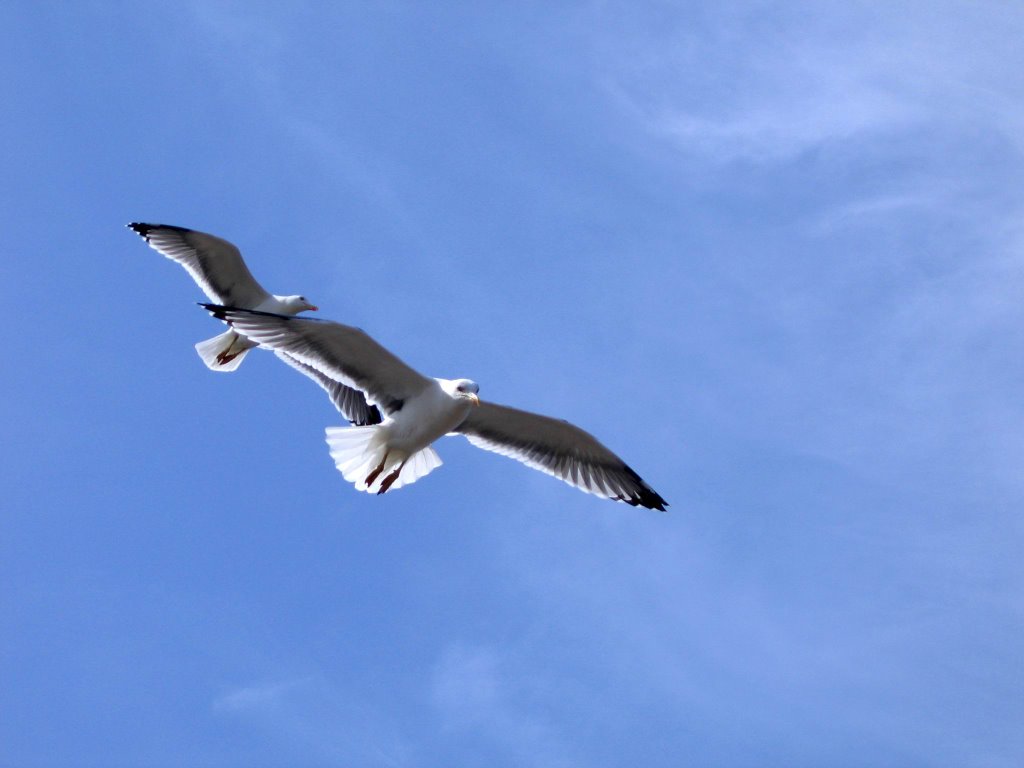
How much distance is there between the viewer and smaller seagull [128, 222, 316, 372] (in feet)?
41.8

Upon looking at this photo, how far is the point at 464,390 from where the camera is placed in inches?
380

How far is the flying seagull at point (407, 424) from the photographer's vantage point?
374 inches

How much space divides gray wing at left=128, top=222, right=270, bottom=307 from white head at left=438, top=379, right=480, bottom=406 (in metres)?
3.94

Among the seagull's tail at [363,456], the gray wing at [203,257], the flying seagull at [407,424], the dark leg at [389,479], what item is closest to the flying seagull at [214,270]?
the gray wing at [203,257]

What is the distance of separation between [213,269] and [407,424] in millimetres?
4011

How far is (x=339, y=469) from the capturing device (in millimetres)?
9859

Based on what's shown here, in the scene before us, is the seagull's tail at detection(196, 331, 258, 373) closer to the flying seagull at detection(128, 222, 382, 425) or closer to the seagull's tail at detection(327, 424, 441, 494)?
the flying seagull at detection(128, 222, 382, 425)

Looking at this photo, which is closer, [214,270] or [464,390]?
[464,390]

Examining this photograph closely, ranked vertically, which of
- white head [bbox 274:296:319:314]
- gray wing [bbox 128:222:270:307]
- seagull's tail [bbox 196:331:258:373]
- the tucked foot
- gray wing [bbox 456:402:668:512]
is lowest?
the tucked foot

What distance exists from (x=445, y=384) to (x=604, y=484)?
166 cm

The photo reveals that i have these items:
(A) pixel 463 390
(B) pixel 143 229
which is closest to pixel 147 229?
(B) pixel 143 229

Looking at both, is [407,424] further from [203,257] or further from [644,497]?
[203,257]

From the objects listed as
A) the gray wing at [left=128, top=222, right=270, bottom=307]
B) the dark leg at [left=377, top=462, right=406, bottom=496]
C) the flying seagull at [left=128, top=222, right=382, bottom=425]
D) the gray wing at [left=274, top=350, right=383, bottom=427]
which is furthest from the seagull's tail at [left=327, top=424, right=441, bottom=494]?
the gray wing at [left=128, top=222, right=270, bottom=307]

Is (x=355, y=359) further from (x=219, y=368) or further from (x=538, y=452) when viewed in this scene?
(x=219, y=368)
